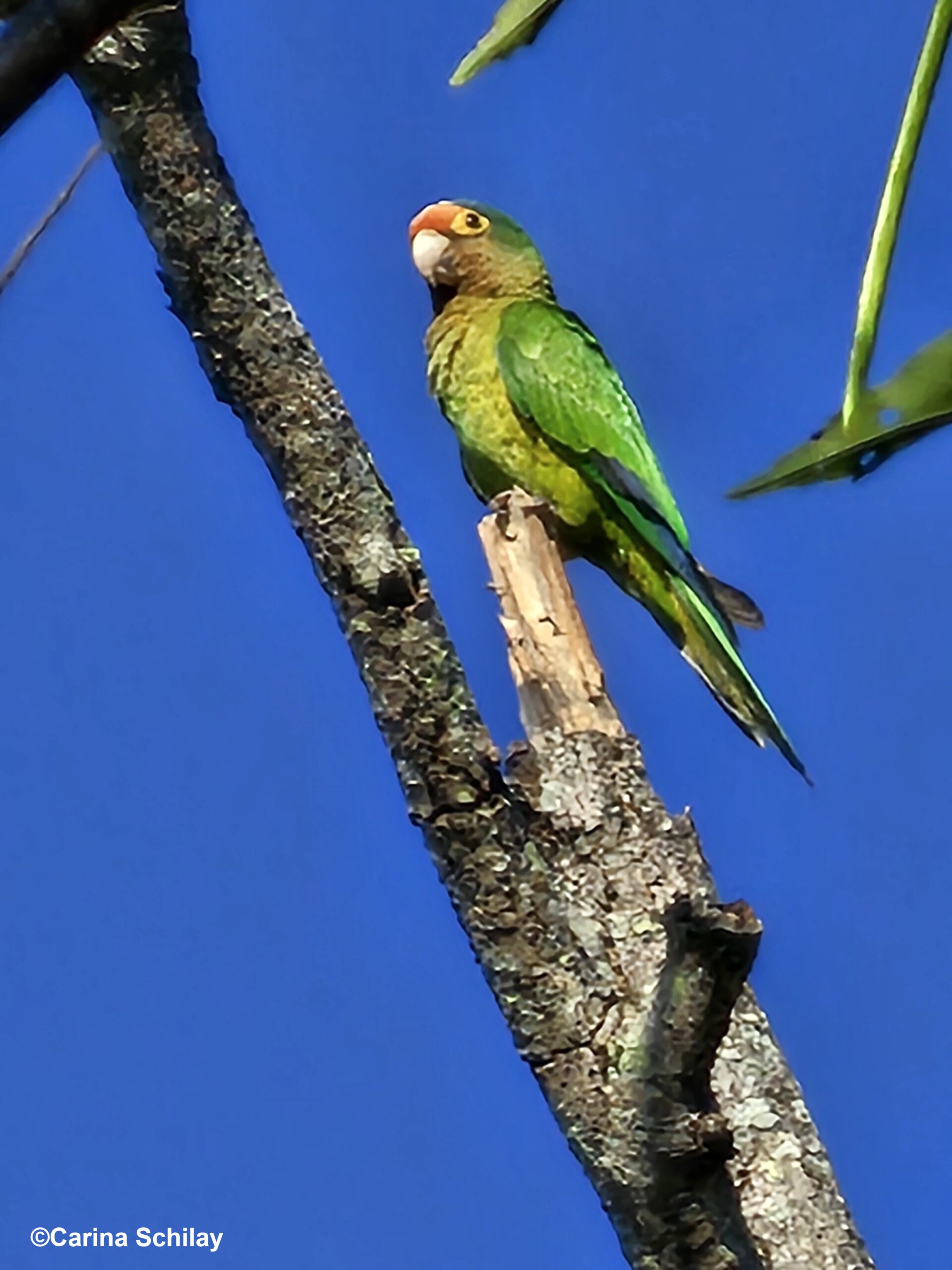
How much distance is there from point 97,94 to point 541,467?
2.54m

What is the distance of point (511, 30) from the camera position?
50.8 inches

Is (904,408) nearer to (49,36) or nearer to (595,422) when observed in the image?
(49,36)

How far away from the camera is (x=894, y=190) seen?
3.40 feet

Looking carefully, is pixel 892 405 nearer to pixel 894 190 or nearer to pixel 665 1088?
pixel 894 190

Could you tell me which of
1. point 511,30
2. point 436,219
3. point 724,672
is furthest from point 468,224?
point 511,30

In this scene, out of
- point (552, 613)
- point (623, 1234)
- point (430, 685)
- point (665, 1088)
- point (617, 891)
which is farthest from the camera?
point (552, 613)

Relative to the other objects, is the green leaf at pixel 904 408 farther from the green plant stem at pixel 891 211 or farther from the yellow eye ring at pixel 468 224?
the yellow eye ring at pixel 468 224

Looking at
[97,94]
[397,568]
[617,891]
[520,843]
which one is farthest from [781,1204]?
[97,94]

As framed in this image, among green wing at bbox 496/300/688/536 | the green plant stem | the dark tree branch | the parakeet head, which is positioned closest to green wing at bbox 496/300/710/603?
green wing at bbox 496/300/688/536

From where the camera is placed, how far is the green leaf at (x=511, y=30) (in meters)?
1.25

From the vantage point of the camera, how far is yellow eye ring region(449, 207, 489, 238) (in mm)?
5422

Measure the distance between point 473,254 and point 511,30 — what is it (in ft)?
13.7

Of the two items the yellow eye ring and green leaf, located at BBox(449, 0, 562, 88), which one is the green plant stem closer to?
green leaf, located at BBox(449, 0, 562, 88)

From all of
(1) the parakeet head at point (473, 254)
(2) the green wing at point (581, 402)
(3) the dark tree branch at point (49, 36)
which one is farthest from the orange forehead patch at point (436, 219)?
(3) the dark tree branch at point (49, 36)
